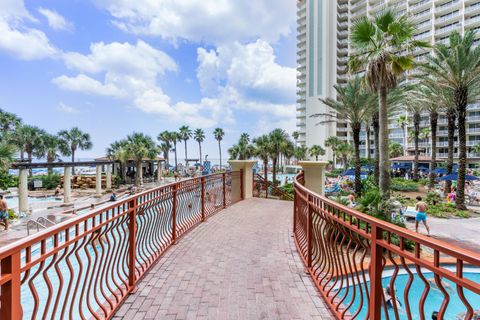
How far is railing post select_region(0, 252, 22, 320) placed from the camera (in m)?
1.60

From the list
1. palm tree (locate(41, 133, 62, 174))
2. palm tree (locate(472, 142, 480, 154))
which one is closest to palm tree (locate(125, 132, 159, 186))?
palm tree (locate(41, 133, 62, 174))

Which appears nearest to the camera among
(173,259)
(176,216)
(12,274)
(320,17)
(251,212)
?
(12,274)

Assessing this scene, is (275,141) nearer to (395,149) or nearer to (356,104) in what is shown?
(356,104)

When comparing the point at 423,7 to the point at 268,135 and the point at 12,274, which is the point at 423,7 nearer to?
the point at 268,135

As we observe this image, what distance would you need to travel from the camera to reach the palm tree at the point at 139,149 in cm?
3241

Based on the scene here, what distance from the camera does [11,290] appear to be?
63.8 inches

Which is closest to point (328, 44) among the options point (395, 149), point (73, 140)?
point (395, 149)

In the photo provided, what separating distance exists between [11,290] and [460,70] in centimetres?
2062

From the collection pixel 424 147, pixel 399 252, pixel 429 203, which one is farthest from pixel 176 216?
pixel 424 147

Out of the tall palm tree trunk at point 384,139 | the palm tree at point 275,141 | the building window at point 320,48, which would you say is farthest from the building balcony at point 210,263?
the building window at point 320,48

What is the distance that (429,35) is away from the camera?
54.7 metres

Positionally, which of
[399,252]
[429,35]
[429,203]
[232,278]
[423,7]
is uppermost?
[423,7]

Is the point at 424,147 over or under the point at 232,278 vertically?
over

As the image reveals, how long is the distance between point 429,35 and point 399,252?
7015 cm
